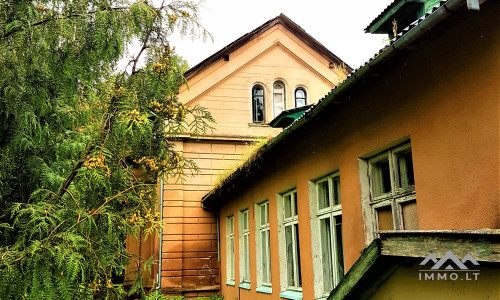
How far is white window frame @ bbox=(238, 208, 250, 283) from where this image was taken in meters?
11.1

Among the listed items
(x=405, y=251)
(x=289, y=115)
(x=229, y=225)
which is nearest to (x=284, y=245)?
(x=289, y=115)

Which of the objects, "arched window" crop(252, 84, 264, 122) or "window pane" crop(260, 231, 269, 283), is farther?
"arched window" crop(252, 84, 264, 122)

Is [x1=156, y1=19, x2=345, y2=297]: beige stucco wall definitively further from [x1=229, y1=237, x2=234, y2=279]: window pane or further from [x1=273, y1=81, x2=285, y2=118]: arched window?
[x1=229, y1=237, x2=234, y2=279]: window pane

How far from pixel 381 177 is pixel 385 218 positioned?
0.48 m

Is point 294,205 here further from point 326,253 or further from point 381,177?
point 381,177

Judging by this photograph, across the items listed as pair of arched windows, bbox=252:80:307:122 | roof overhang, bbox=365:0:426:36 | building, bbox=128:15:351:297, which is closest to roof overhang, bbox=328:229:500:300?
roof overhang, bbox=365:0:426:36

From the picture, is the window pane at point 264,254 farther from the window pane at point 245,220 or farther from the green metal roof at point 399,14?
the green metal roof at point 399,14

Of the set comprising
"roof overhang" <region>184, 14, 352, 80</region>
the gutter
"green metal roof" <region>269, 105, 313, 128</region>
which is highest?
"roof overhang" <region>184, 14, 352, 80</region>

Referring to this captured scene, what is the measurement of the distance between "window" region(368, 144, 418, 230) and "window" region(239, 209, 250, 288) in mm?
5988

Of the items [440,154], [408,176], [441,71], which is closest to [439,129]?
[440,154]

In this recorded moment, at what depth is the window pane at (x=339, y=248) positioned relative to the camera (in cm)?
621

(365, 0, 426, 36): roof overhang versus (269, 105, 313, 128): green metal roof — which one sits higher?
(365, 0, 426, 36): roof overhang

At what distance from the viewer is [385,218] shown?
518 centimetres

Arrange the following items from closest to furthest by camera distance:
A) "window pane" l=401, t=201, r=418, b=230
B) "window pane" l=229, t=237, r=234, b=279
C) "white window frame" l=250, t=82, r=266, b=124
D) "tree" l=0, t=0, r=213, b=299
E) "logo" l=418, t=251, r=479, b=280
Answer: "logo" l=418, t=251, r=479, b=280 < "tree" l=0, t=0, r=213, b=299 < "window pane" l=401, t=201, r=418, b=230 < "window pane" l=229, t=237, r=234, b=279 < "white window frame" l=250, t=82, r=266, b=124
